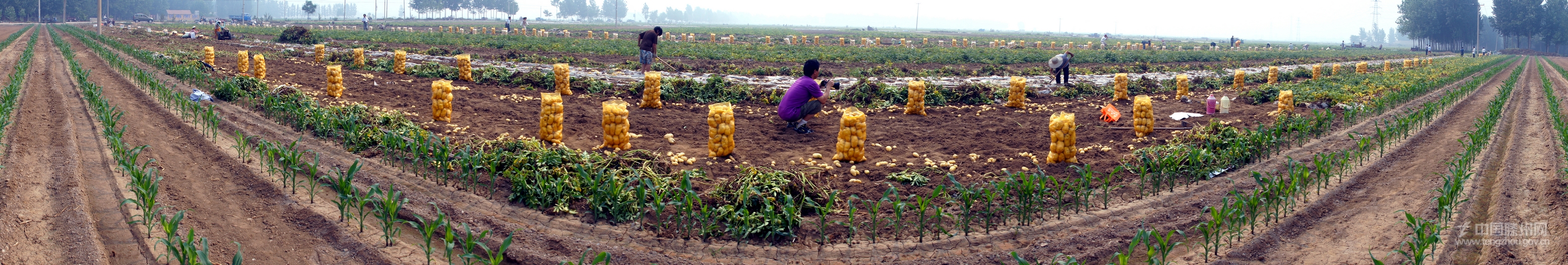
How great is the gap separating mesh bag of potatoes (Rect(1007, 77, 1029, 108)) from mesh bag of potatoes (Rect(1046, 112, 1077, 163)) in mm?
5280

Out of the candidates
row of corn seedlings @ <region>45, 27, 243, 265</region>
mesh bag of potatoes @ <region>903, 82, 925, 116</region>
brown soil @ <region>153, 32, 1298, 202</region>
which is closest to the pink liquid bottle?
brown soil @ <region>153, 32, 1298, 202</region>

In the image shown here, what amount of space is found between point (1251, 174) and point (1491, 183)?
6.62 feet

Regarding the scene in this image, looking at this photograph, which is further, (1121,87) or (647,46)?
(647,46)

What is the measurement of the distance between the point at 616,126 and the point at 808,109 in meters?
2.66

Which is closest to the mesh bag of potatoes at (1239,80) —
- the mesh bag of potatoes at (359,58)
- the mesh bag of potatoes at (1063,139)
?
the mesh bag of potatoes at (1063,139)

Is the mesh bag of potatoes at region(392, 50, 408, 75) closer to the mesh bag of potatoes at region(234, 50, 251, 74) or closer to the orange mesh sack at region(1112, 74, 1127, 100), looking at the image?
the mesh bag of potatoes at region(234, 50, 251, 74)

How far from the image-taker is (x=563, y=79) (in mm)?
14523

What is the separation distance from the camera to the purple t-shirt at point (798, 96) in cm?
1052

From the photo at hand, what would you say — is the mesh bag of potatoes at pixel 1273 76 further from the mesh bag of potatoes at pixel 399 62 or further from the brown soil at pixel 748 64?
the mesh bag of potatoes at pixel 399 62

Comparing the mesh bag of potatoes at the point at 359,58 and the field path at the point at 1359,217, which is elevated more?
the mesh bag of potatoes at the point at 359,58

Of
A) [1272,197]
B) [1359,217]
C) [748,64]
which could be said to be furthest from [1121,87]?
[748,64]

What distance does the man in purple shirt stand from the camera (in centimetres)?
1050

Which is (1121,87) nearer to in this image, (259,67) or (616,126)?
(616,126)

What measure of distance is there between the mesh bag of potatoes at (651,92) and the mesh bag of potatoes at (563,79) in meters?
2.10
